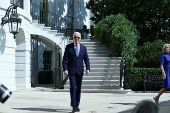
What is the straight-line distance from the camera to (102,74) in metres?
14.3

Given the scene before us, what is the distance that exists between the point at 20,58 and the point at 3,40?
2.18 metres

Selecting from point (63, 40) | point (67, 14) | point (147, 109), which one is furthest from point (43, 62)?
point (147, 109)

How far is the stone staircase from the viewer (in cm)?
1327

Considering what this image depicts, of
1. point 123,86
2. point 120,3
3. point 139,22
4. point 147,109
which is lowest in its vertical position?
point 123,86

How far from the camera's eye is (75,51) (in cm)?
637

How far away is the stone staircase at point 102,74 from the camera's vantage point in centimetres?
1327

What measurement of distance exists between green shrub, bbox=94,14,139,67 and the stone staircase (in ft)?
1.79

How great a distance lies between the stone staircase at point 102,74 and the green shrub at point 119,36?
545 millimetres

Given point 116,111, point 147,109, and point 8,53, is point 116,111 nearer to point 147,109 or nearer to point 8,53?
point 147,109

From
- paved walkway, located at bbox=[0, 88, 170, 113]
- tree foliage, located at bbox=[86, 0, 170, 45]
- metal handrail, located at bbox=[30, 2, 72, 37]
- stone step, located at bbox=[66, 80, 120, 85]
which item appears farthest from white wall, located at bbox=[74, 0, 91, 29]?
paved walkway, located at bbox=[0, 88, 170, 113]

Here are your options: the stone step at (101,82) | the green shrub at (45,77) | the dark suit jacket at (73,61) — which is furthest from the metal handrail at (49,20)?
the dark suit jacket at (73,61)

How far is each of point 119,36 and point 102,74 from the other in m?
2.38

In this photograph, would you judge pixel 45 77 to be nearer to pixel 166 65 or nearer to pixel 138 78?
pixel 138 78

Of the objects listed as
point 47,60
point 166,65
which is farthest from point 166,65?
point 47,60
